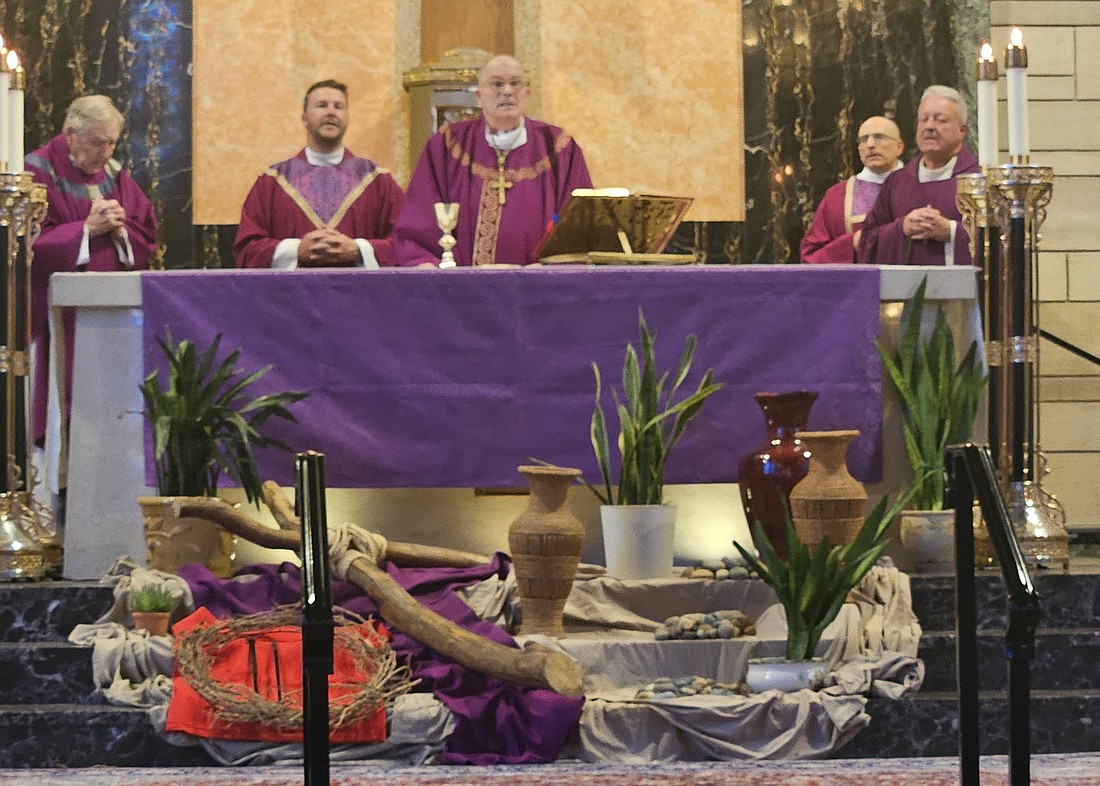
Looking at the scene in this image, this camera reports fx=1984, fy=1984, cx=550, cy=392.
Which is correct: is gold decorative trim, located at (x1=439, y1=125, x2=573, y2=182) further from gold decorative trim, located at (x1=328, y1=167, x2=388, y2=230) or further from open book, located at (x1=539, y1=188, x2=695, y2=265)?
open book, located at (x1=539, y1=188, x2=695, y2=265)

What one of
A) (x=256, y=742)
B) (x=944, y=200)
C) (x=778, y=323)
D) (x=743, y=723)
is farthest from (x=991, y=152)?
(x=256, y=742)

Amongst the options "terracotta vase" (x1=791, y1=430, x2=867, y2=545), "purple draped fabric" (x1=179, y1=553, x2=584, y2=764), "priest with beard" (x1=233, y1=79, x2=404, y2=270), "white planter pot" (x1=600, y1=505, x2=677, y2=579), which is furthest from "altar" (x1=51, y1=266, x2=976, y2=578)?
"priest with beard" (x1=233, y1=79, x2=404, y2=270)

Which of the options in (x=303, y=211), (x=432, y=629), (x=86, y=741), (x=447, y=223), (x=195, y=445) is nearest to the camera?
(x=86, y=741)

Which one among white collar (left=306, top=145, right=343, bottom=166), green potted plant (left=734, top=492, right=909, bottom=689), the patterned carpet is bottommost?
the patterned carpet

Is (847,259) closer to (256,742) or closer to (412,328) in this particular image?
(412,328)

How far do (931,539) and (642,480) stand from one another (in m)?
1.04

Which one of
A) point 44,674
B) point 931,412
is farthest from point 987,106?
point 44,674

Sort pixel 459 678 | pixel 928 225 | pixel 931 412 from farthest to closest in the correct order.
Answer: pixel 928 225 < pixel 931 412 < pixel 459 678

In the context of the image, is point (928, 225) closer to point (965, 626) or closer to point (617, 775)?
point (617, 775)

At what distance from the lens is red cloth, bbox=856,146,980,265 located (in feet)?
27.8

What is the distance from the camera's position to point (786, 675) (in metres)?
5.87

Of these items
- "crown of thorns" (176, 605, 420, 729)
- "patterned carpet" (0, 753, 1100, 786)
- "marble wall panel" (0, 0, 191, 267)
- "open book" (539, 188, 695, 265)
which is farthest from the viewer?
"marble wall panel" (0, 0, 191, 267)

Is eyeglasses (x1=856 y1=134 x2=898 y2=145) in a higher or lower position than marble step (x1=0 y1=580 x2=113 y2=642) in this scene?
higher

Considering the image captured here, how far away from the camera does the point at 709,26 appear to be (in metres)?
10.8
